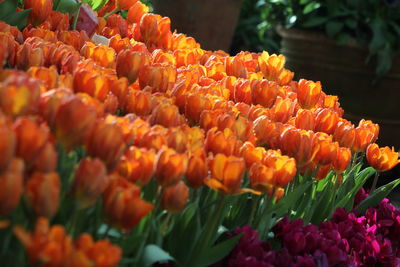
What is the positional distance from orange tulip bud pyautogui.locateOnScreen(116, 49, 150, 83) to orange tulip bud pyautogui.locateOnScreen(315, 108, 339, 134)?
14.5 inches

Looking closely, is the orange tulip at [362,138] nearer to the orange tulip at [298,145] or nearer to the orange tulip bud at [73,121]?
the orange tulip at [298,145]

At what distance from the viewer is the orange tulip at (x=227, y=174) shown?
0.89 metres

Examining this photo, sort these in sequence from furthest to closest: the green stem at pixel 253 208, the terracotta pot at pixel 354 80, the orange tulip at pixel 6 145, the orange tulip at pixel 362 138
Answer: the terracotta pot at pixel 354 80, the orange tulip at pixel 362 138, the green stem at pixel 253 208, the orange tulip at pixel 6 145

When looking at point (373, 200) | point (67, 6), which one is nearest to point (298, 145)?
point (373, 200)

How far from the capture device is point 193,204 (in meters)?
1.01

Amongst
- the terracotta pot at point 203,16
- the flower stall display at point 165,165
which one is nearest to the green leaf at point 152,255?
the flower stall display at point 165,165

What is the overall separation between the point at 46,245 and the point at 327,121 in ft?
2.69

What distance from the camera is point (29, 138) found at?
0.71 meters

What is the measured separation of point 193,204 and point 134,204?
0.25m

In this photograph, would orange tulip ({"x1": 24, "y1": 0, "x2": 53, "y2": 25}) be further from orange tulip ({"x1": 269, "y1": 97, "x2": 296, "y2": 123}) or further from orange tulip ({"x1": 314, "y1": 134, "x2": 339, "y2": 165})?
orange tulip ({"x1": 314, "y1": 134, "x2": 339, "y2": 165})

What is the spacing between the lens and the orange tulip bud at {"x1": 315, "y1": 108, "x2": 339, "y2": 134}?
138cm

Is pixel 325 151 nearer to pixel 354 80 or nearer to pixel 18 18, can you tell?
pixel 18 18

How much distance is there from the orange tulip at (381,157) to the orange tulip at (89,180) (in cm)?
78

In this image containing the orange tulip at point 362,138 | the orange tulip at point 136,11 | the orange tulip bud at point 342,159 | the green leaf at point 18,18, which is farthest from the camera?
the orange tulip at point 136,11
